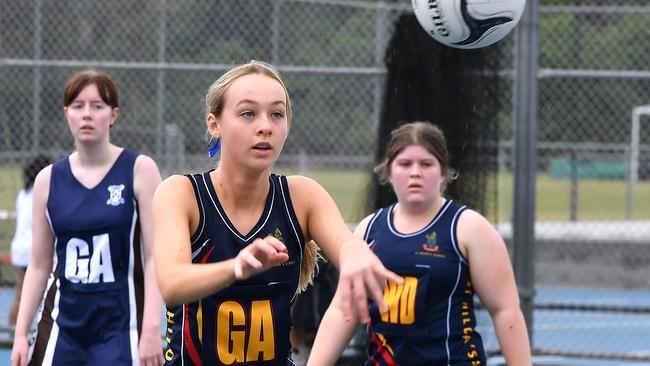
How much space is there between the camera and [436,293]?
14.3 ft

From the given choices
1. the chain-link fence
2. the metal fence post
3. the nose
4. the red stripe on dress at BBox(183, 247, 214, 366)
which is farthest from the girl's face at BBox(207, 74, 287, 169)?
the chain-link fence

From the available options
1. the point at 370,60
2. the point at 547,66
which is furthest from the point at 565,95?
the point at 370,60

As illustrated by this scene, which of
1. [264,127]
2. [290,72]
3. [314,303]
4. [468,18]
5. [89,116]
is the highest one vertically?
[290,72]

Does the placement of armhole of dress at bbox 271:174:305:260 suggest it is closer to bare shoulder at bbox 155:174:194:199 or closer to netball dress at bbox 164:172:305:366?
netball dress at bbox 164:172:305:366

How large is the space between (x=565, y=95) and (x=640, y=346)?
2.63 metres

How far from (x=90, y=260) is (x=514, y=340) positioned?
1876mm

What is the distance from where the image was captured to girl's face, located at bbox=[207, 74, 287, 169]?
9.91 feet

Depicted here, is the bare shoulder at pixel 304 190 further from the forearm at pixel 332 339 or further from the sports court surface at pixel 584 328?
the sports court surface at pixel 584 328

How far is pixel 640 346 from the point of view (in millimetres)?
10141

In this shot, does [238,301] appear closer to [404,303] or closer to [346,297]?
[346,297]

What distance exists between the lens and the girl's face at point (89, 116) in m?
4.81

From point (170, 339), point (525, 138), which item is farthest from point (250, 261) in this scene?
point (525, 138)

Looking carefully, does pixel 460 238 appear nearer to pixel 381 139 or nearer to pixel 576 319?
pixel 381 139

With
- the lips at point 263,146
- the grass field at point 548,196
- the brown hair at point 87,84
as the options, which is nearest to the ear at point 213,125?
the lips at point 263,146
